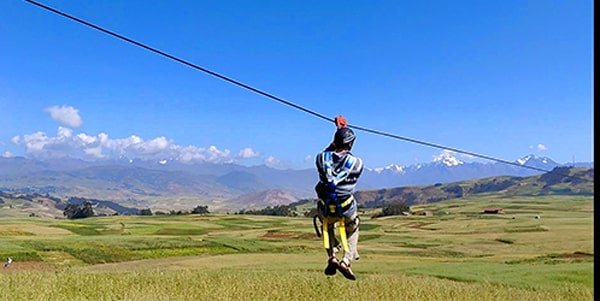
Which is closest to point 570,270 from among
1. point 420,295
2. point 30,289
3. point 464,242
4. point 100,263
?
point 420,295

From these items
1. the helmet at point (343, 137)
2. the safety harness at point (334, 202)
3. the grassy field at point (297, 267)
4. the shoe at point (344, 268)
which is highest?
the helmet at point (343, 137)

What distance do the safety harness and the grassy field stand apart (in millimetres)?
10638

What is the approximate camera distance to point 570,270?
128 feet

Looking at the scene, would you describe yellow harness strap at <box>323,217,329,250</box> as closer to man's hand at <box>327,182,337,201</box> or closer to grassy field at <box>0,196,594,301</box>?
man's hand at <box>327,182,337,201</box>

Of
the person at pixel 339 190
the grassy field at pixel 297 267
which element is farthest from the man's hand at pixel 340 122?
the grassy field at pixel 297 267

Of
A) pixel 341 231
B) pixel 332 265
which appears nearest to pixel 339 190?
pixel 341 231

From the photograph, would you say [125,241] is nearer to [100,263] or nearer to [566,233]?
[100,263]

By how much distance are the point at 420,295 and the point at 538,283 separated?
14189mm

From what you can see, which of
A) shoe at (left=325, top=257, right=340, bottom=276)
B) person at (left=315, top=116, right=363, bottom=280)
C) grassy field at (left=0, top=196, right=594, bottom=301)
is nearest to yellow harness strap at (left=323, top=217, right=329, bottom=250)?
person at (left=315, top=116, right=363, bottom=280)

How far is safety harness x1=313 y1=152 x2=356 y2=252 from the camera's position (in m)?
6.20

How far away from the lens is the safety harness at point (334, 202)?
6203 millimetres

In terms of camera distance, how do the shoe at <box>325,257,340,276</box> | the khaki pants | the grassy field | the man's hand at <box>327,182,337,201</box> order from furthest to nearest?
the grassy field < the khaki pants < the man's hand at <box>327,182,337,201</box> < the shoe at <box>325,257,340,276</box>

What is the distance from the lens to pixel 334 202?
6.20m

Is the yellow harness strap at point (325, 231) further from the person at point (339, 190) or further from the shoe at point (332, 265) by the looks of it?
the shoe at point (332, 265)
